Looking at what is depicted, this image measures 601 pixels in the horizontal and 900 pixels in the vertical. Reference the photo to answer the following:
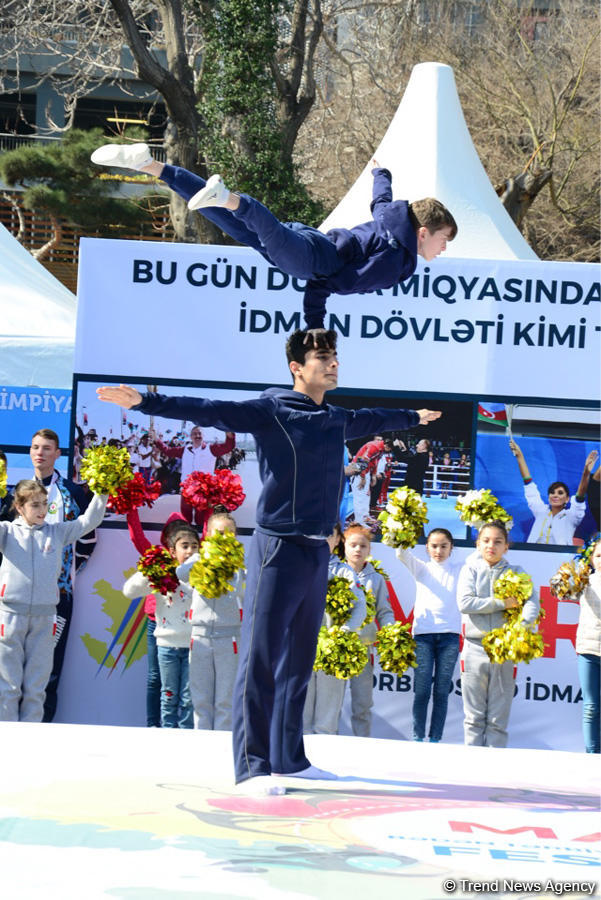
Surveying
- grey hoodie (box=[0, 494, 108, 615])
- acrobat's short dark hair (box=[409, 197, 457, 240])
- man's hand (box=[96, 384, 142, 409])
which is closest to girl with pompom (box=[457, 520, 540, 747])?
grey hoodie (box=[0, 494, 108, 615])

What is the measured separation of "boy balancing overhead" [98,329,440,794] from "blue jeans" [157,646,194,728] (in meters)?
2.20

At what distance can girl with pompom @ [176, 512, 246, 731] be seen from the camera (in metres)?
6.21

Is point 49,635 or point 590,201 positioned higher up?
point 590,201

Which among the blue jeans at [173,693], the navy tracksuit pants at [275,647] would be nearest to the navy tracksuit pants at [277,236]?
the navy tracksuit pants at [275,647]

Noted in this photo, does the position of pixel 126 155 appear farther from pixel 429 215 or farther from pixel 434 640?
pixel 434 640

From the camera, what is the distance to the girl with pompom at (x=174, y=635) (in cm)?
639

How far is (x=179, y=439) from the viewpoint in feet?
22.1

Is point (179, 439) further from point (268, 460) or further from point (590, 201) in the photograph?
point (590, 201)

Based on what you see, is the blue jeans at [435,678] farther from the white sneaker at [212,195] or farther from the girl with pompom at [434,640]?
the white sneaker at [212,195]

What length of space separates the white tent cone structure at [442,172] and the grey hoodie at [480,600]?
246cm

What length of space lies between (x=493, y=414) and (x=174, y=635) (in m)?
2.12

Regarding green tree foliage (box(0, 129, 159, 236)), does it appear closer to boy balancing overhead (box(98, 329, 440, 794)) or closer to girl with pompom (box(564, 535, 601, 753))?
girl with pompom (box(564, 535, 601, 753))

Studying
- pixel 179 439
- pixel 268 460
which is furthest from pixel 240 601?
pixel 268 460

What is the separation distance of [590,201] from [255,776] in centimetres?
1720
